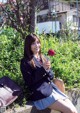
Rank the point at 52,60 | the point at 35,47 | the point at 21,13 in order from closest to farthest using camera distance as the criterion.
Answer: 1. the point at 35,47
2. the point at 52,60
3. the point at 21,13

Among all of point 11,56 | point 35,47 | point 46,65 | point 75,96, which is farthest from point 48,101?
point 11,56

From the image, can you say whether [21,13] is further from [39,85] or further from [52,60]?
[39,85]

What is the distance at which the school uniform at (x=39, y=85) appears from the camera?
13.4ft

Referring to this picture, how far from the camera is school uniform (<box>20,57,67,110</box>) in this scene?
407 centimetres

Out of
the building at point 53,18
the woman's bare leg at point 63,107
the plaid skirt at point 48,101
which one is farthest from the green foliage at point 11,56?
the building at point 53,18

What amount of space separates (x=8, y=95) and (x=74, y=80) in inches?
67.2

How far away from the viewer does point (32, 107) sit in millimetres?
4160

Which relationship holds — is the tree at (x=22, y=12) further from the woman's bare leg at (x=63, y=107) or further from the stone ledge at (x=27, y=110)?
the woman's bare leg at (x=63, y=107)

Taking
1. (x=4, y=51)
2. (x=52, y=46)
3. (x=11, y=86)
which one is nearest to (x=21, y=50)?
(x=4, y=51)

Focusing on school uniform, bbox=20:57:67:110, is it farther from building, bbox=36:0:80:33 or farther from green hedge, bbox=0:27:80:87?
building, bbox=36:0:80:33

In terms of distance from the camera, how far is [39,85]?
412 cm

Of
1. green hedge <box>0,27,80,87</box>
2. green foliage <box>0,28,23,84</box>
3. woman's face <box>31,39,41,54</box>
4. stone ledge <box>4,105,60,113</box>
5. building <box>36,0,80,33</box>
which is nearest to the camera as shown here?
stone ledge <box>4,105,60,113</box>

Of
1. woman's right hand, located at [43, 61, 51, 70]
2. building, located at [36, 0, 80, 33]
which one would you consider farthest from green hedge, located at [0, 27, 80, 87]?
building, located at [36, 0, 80, 33]

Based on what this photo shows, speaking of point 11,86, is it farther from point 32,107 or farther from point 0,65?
point 0,65
